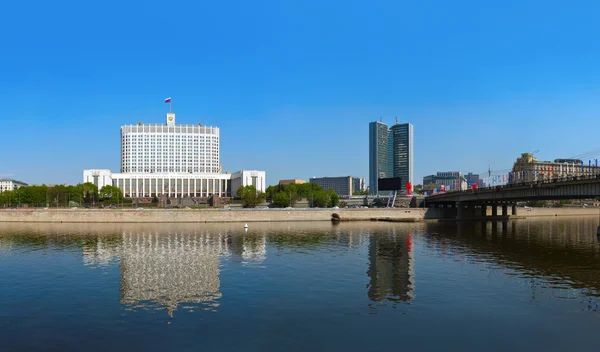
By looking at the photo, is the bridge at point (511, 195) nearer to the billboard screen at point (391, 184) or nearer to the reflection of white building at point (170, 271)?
the billboard screen at point (391, 184)

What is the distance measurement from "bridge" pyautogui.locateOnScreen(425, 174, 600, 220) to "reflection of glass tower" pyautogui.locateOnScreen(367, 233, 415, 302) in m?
29.9

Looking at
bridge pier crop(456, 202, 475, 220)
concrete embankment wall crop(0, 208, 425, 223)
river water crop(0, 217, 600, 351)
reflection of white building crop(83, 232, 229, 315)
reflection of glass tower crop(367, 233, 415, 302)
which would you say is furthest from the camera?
bridge pier crop(456, 202, 475, 220)

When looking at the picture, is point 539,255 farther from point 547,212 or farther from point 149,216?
point 547,212

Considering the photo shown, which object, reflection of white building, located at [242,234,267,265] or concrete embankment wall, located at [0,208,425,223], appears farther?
concrete embankment wall, located at [0,208,425,223]

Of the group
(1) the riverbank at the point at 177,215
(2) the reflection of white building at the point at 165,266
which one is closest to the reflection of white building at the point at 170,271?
(2) the reflection of white building at the point at 165,266

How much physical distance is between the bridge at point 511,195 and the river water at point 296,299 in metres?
14.9

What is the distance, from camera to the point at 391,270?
49344mm

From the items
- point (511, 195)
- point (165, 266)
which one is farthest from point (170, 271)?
point (511, 195)

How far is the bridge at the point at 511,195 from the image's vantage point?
75175 millimetres

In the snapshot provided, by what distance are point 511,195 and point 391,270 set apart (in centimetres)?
7049

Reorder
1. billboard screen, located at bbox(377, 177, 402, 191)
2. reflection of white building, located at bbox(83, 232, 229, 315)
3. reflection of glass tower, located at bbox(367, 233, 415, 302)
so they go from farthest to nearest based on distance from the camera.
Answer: billboard screen, located at bbox(377, 177, 402, 191) < reflection of glass tower, located at bbox(367, 233, 415, 302) < reflection of white building, located at bbox(83, 232, 229, 315)

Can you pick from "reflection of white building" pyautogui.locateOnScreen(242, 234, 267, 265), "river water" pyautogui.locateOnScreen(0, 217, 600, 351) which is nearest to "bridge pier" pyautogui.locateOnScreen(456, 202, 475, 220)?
"river water" pyautogui.locateOnScreen(0, 217, 600, 351)

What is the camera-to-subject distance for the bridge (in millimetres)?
75175

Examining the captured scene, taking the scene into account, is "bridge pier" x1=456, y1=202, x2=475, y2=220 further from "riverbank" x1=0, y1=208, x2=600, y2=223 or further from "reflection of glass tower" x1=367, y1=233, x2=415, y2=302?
"reflection of glass tower" x1=367, y1=233, x2=415, y2=302
